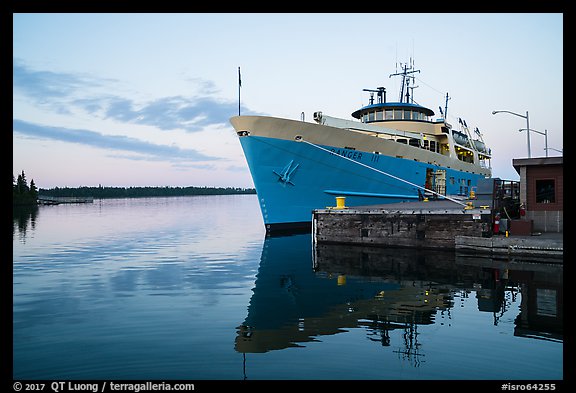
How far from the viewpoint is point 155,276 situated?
16.8 m

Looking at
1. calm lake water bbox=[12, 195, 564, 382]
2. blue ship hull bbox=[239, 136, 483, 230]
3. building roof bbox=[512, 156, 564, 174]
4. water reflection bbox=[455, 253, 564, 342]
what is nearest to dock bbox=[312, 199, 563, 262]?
water reflection bbox=[455, 253, 564, 342]

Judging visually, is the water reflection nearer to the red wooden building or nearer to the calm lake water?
the calm lake water

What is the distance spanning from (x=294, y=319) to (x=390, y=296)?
151 inches

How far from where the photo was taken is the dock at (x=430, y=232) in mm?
17919

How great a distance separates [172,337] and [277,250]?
49.5ft

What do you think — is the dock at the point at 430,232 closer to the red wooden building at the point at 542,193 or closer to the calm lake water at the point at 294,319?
the calm lake water at the point at 294,319

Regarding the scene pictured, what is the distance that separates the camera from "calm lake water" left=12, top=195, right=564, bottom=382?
7.39 m

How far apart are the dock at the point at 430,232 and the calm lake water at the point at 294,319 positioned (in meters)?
1.05

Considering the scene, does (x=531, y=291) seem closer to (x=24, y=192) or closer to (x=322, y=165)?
(x=322, y=165)

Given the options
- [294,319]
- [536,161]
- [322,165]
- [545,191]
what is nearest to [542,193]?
[545,191]

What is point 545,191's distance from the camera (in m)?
20.6

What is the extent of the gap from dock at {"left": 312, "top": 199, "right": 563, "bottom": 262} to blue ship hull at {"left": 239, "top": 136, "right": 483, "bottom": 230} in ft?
11.6
